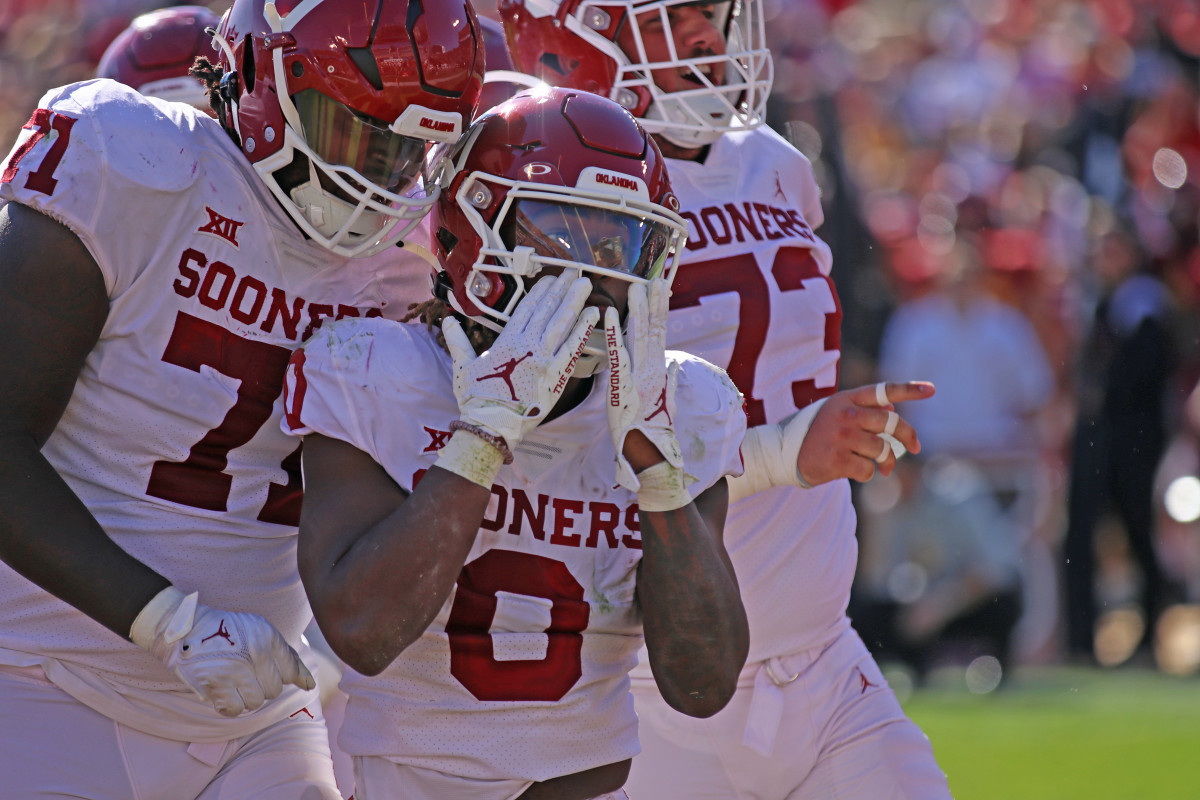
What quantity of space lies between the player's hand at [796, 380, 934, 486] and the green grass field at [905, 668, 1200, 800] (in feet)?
10.1

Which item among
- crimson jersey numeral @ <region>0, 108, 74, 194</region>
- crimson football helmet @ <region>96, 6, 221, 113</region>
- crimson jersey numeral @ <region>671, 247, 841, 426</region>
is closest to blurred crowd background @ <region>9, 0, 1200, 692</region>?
crimson football helmet @ <region>96, 6, 221, 113</region>

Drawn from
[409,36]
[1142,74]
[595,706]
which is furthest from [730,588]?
[1142,74]

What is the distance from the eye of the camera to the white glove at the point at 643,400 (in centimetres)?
213

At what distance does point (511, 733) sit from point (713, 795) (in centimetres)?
101

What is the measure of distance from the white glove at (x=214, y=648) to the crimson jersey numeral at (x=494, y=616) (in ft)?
0.95

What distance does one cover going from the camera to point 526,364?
2051 millimetres

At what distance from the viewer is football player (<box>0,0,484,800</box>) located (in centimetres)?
221

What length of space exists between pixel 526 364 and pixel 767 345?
121cm

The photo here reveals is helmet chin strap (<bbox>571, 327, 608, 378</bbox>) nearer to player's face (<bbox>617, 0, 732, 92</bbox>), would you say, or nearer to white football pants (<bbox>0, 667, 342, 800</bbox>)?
white football pants (<bbox>0, 667, 342, 800</bbox>)

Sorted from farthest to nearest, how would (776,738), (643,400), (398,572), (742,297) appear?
(742,297) → (776,738) → (643,400) → (398,572)

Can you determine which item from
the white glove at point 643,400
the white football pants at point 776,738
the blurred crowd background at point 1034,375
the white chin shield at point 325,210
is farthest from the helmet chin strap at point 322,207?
the blurred crowd background at point 1034,375

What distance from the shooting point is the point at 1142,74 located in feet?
29.1

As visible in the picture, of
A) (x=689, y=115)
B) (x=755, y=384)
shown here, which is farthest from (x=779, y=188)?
(x=755, y=384)

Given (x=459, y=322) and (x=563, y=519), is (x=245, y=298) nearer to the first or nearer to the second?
(x=459, y=322)
